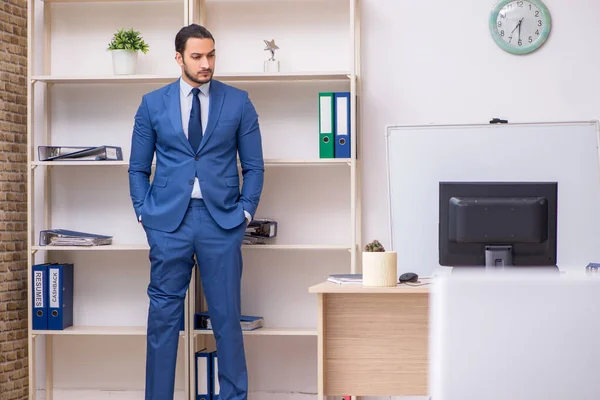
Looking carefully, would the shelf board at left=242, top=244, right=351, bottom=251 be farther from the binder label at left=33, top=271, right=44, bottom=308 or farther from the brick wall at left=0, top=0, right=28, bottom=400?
the brick wall at left=0, top=0, right=28, bottom=400

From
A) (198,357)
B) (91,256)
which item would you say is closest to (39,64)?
(91,256)

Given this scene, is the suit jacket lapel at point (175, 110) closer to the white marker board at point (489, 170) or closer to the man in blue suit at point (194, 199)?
the man in blue suit at point (194, 199)

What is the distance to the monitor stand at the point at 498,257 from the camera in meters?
2.46

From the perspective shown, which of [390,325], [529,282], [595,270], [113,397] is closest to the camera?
[529,282]

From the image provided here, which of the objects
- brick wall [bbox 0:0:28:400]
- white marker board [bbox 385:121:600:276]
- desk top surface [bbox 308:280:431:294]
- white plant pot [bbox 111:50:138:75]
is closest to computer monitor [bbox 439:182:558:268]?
desk top surface [bbox 308:280:431:294]

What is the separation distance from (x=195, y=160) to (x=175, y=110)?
251 mm

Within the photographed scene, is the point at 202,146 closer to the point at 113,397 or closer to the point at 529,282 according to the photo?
the point at 113,397

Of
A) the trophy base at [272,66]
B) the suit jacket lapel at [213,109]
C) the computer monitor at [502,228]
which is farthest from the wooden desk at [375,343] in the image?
the trophy base at [272,66]

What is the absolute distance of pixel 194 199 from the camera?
3770mm

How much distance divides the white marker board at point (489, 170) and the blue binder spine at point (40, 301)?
6.32 feet

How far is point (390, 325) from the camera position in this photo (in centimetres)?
237

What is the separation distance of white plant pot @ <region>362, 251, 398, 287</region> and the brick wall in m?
2.48

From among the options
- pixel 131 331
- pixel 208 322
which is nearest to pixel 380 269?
pixel 208 322

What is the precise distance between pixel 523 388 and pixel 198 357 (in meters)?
3.07
